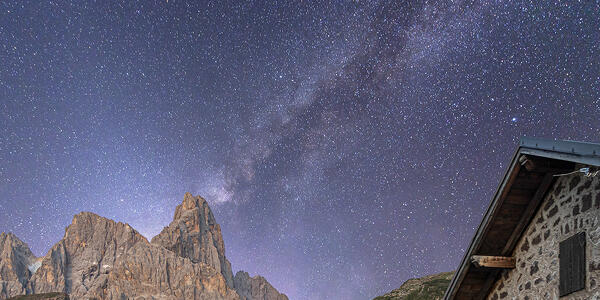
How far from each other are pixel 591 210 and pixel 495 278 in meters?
3.07

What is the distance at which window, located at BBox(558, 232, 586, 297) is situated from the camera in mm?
6055

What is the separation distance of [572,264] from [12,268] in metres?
221

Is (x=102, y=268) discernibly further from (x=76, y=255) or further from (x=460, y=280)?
(x=460, y=280)

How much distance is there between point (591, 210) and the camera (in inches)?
237

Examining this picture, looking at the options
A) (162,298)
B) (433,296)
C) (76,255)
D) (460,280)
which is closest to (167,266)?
(162,298)

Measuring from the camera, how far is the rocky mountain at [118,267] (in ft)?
535

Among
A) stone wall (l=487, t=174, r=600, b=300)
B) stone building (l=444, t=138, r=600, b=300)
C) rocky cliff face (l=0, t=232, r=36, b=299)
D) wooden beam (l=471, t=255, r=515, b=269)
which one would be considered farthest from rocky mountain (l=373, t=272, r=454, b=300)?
rocky cliff face (l=0, t=232, r=36, b=299)

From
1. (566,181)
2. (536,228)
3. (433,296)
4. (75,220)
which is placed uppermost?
(75,220)

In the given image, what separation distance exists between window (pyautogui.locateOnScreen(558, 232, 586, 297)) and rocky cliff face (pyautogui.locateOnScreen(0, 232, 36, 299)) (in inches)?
8096

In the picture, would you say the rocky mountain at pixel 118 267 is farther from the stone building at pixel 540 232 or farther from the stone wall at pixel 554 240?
the stone wall at pixel 554 240

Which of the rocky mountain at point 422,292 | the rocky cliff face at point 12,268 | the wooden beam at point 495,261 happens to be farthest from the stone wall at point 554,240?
the rocky cliff face at point 12,268

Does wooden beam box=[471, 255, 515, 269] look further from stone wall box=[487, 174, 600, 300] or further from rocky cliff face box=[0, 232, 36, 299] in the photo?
rocky cliff face box=[0, 232, 36, 299]

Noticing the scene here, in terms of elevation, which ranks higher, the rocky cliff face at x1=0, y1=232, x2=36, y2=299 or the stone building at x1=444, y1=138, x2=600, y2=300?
the stone building at x1=444, y1=138, x2=600, y2=300

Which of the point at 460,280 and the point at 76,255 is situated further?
the point at 76,255
